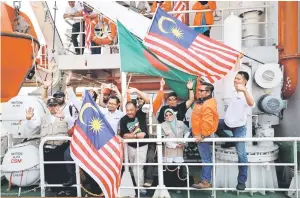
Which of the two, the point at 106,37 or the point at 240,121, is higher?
the point at 106,37

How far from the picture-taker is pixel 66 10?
7.18 meters

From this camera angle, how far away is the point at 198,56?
3.88 meters

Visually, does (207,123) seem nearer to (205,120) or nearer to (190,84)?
(205,120)

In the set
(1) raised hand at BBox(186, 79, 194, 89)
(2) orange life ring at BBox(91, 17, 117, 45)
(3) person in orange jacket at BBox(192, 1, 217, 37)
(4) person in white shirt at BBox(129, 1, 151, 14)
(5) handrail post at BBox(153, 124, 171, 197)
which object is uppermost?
(4) person in white shirt at BBox(129, 1, 151, 14)

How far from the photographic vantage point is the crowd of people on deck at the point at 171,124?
3.44 meters

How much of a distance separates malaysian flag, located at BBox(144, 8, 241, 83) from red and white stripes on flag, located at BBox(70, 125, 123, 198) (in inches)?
60.6

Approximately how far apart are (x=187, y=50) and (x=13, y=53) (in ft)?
12.7

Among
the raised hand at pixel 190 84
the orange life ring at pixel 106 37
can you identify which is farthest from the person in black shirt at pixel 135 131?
the orange life ring at pixel 106 37

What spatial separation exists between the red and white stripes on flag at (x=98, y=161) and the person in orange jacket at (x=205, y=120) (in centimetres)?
109

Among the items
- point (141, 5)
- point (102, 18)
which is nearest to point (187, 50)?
point (102, 18)

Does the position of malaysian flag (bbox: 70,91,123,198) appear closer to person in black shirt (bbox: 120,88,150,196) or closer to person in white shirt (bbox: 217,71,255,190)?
person in black shirt (bbox: 120,88,150,196)

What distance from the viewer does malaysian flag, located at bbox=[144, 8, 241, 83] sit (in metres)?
3.83

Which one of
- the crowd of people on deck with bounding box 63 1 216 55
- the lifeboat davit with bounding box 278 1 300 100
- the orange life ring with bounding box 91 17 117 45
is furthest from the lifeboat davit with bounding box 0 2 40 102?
the lifeboat davit with bounding box 278 1 300 100

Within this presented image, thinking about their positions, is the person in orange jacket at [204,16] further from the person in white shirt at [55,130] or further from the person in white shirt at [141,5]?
the person in white shirt at [55,130]
